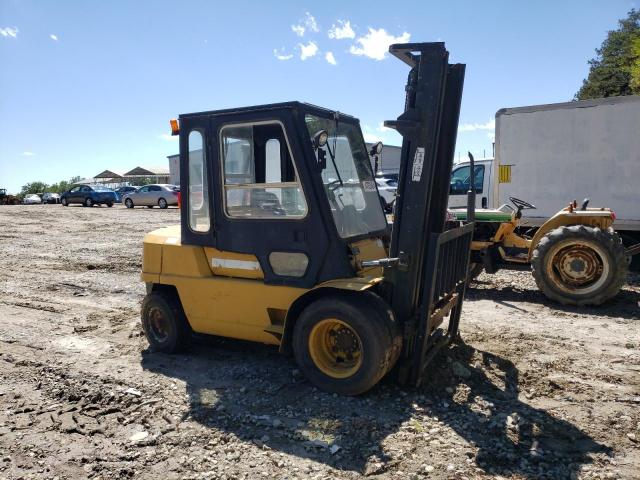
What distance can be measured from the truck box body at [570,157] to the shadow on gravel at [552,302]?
1.66 metres

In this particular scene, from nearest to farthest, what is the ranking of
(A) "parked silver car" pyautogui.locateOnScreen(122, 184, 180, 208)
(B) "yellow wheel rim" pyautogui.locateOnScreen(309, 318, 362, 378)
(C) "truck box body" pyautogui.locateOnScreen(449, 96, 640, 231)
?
(B) "yellow wheel rim" pyautogui.locateOnScreen(309, 318, 362, 378) → (C) "truck box body" pyautogui.locateOnScreen(449, 96, 640, 231) → (A) "parked silver car" pyautogui.locateOnScreen(122, 184, 180, 208)

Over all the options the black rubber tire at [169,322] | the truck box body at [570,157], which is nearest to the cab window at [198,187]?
the black rubber tire at [169,322]

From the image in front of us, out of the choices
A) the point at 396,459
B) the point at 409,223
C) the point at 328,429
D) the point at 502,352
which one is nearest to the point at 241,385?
the point at 328,429

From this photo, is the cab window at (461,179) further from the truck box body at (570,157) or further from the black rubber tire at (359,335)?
the black rubber tire at (359,335)

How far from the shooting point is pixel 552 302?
7340 mm

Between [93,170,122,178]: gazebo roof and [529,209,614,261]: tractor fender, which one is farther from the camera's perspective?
[93,170,122,178]: gazebo roof

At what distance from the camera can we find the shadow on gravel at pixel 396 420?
325 centimetres

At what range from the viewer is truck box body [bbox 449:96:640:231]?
8.70 m

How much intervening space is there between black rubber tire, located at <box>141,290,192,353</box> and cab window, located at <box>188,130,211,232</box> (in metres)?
0.83

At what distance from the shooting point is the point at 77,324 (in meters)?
6.47

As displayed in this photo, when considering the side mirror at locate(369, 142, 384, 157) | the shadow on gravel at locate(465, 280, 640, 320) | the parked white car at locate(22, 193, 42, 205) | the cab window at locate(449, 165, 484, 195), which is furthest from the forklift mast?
the parked white car at locate(22, 193, 42, 205)

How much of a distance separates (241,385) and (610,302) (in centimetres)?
541

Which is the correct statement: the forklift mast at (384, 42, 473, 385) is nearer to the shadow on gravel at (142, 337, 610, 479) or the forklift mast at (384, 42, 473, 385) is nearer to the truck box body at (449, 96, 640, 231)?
the shadow on gravel at (142, 337, 610, 479)

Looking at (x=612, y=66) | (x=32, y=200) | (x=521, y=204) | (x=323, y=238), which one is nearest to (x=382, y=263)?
(x=323, y=238)
